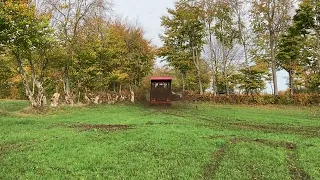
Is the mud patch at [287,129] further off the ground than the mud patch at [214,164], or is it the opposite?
the mud patch at [287,129]

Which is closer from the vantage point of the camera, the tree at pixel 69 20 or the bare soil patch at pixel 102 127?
the bare soil patch at pixel 102 127

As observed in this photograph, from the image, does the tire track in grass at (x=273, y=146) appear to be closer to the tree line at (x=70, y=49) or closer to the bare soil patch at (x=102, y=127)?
the bare soil patch at (x=102, y=127)

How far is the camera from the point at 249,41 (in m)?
31.8

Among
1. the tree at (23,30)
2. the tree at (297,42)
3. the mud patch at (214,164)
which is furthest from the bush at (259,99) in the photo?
the mud patch at (214,164)

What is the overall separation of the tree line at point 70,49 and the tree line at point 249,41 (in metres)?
4.72

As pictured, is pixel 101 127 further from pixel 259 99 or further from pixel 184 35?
pixel 184 35

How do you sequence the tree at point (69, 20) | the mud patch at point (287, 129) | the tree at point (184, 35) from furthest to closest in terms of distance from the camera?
1. the tree at point (184, 35)
2. the tree at point (69, 20)
3. the mud patch at point (287, 129)

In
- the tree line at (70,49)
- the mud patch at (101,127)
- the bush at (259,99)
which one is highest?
the tree line at (70,49)

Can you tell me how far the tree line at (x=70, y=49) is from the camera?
1620 cm

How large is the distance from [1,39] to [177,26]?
63.7ft

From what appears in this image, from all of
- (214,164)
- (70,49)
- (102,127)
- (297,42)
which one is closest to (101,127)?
(102,127)

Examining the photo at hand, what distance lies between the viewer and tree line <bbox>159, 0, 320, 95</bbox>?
87.7 feet

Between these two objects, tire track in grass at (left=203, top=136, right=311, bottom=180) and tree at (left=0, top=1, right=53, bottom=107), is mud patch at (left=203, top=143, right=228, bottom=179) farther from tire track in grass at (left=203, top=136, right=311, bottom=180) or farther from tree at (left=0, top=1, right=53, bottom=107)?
tree at (left=0, top=1, right=53, bottom=107)

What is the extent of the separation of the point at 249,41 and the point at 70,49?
1937 cm
